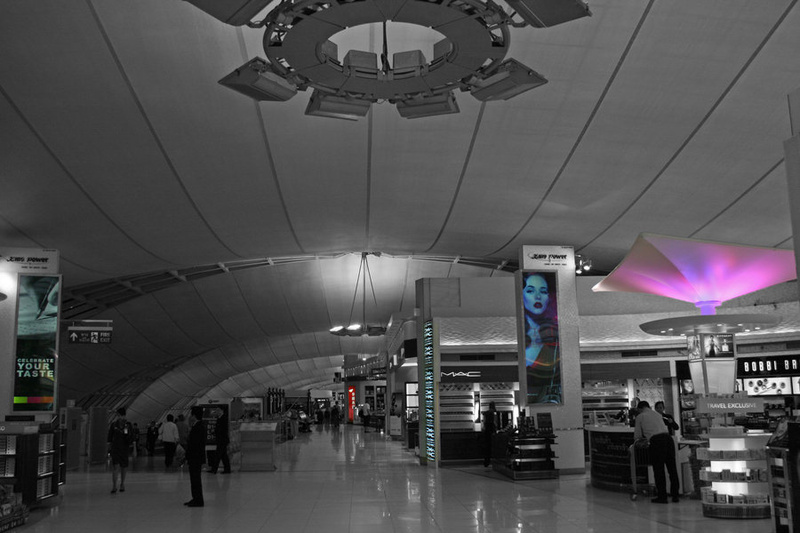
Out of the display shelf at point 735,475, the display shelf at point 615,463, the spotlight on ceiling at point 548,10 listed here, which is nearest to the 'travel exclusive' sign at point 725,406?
the display shelf at point 735,475

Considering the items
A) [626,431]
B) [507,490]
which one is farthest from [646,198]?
[507,490]

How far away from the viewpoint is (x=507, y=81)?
9.78 metres

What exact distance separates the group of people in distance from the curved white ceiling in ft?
15.6

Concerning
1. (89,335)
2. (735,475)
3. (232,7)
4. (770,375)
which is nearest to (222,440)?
(89,335)

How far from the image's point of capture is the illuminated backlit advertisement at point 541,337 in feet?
55.3

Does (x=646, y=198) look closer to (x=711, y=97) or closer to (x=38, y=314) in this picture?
(x=711, y=97)

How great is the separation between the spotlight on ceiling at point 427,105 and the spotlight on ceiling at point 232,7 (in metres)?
2.96

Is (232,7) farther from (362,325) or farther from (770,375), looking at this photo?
(362,325)

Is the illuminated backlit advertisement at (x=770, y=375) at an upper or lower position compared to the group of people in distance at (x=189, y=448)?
upper

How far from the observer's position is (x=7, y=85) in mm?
11391

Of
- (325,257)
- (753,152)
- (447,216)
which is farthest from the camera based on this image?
(325,257)

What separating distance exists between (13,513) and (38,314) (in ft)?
23.8

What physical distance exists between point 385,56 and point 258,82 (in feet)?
5.72

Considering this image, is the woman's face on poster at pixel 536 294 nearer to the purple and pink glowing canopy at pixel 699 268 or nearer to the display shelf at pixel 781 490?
the purple and pink glowing canopy at pixel 699 268
